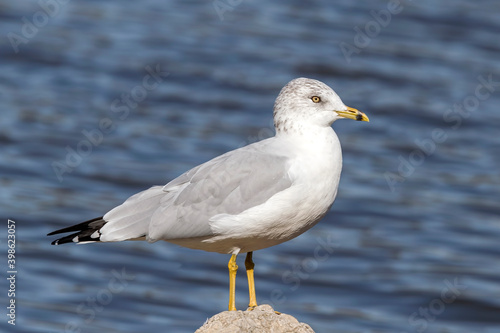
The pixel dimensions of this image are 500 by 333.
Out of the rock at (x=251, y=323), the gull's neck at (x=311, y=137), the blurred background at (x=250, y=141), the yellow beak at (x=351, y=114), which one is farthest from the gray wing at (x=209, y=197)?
the blurred background at (x=250, y=141)

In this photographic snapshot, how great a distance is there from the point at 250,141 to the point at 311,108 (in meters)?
9.68

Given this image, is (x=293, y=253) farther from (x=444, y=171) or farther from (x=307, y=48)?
(x=307, y=48)

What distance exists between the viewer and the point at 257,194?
6.93 m

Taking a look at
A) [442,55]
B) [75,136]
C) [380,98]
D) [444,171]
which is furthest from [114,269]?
[442,55]

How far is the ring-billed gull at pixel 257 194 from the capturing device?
268 inches

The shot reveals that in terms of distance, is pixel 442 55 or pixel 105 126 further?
pixel 442 55

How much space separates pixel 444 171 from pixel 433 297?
12.5 ft

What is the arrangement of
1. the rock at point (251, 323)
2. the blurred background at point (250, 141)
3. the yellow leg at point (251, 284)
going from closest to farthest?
the rock at point (251, 323) < the yellow leg at point (251, 284) < the blurred background at point (250, 141)

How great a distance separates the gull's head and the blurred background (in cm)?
519

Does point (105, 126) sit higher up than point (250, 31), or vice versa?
point (250, 31)

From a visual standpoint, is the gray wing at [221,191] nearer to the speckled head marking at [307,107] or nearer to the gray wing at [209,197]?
the gray wing at [209,197]

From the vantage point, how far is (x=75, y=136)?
56.0ft

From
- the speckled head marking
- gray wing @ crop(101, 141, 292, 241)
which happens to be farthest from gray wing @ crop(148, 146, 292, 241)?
the speckled head marking

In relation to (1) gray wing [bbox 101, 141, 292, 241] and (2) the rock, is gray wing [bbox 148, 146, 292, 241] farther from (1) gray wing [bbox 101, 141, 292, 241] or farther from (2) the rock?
(2) the rock
